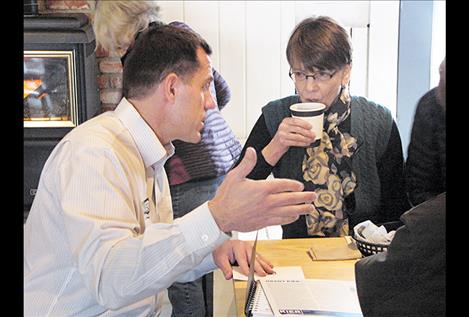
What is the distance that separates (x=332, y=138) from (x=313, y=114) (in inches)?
2.2

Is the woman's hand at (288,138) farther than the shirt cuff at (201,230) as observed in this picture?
Yes

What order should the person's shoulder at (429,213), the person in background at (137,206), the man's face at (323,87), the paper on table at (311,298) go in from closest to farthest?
1. the person's shoulder at (429,213)
2. the person in background at (137,206)
3. the paper on table at (311,298)
4. the man's face at (323,87)

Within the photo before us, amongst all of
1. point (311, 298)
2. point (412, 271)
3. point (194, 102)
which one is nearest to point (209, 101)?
point (194, 102)

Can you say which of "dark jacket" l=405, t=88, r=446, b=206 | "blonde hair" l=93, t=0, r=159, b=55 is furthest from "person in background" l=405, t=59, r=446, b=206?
"blonde hair" l=93, t=0, r=159, b=55

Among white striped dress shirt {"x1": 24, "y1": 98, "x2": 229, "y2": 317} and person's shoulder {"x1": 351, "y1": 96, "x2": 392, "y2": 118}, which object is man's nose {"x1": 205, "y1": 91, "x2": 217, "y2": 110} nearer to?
white striped dress shirt {"x1": 24, "y1": 98, "x2": 229, "y2": 317}

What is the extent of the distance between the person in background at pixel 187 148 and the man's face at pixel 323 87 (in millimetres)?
119

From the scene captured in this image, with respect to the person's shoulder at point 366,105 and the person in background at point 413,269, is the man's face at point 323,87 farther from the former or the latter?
the person in background at point 413,269

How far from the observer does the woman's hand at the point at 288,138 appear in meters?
0.79

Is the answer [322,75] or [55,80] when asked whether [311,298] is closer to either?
[322,75]

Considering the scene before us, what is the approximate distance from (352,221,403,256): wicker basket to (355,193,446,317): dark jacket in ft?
0.82

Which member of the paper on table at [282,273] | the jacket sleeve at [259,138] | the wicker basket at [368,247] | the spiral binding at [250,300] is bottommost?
the paper on table at [282,273]

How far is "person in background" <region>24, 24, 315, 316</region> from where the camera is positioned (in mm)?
585

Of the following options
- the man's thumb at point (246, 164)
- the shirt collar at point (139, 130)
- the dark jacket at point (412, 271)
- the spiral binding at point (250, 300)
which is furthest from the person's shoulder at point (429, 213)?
the shirt collar at point (139, 130)
